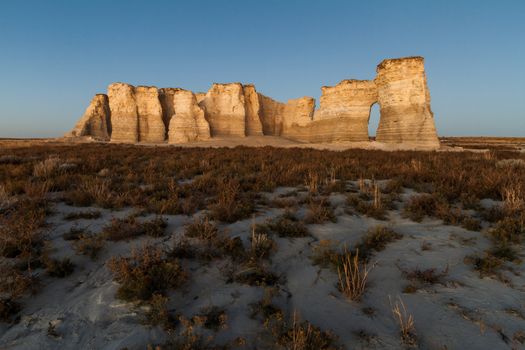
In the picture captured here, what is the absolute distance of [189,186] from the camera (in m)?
6.64

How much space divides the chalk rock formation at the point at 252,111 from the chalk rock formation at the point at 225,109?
331 centimetres

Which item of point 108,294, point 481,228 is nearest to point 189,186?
point 108,294

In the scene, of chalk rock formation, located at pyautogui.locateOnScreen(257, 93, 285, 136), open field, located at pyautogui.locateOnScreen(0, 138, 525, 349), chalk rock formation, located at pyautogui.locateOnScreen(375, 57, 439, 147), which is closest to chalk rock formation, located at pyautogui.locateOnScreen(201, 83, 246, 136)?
chalk rock formation, located at pyautogui.locateOnScreen(257, 93, 285, 136)

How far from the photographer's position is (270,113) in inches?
1997

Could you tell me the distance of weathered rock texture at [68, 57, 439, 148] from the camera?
26.2 meters

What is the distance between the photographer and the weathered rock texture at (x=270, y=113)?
85.9ft

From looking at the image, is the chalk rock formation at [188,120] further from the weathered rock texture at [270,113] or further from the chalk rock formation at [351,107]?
the chalk rock formation at [351,107]

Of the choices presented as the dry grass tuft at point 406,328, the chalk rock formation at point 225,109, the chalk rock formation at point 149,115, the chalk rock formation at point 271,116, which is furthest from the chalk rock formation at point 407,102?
the chalk rock formation at point 149,115

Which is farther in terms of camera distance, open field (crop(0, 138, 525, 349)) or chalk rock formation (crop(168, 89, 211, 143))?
chalk rock formation (crop(168, 89, 211, 143))

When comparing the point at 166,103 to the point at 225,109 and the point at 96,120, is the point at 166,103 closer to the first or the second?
the point at 225,109

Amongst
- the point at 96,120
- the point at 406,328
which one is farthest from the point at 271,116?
the point at 406,328

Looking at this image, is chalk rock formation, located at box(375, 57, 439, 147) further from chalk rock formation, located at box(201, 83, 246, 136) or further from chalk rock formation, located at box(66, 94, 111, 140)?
chalk rock formation, located at box(66, 94, 111, 140)

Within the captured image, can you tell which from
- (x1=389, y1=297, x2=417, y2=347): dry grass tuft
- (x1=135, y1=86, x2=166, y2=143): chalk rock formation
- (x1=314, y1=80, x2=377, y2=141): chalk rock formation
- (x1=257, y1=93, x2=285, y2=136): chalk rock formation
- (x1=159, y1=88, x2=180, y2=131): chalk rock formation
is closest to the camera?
(x1=389, y1=297, x2=417, y2=347): dry grass tuft

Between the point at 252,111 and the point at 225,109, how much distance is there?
5.86 meters
